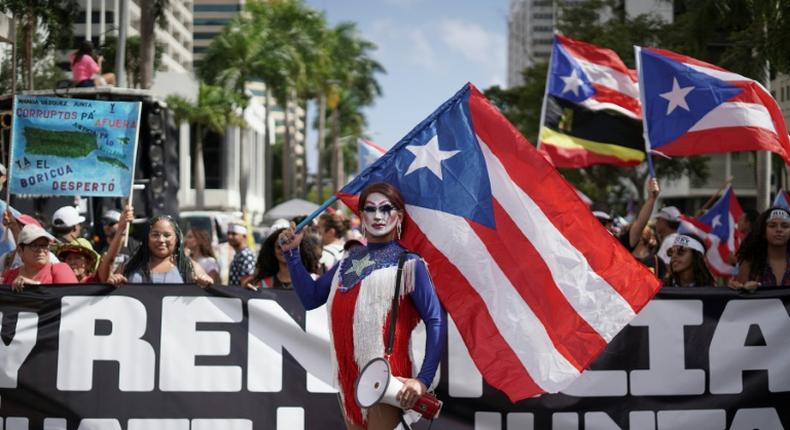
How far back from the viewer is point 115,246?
7352 millimetres

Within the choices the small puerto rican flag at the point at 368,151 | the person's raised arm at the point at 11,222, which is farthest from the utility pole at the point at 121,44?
the person's raised arm at the point at 11,222

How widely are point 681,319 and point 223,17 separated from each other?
12403 cm

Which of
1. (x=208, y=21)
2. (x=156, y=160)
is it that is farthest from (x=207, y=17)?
(x=156, y=160)

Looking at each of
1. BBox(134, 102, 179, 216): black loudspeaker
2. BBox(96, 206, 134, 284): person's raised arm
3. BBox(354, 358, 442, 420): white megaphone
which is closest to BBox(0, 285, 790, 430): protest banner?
BBox(96, 206, 134, 284): person's raised arm

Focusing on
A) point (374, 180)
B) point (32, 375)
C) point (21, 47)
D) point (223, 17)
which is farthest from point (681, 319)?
point (223, 17)

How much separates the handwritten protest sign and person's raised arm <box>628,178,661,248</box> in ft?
11.8

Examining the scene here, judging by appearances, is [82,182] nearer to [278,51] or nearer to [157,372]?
[157,372]

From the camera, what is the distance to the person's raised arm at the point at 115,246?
7.18m

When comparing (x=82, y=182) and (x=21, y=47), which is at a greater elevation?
(x=21, y=47)

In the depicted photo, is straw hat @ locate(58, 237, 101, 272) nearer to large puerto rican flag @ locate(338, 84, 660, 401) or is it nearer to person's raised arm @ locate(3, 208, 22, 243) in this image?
person's raised arm @ locate(3, 208, 22, 243)

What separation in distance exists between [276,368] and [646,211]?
2.74m

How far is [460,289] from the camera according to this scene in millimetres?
5742

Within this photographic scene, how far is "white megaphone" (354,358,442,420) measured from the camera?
192 inches

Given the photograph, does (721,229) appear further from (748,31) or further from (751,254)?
(748,31)
